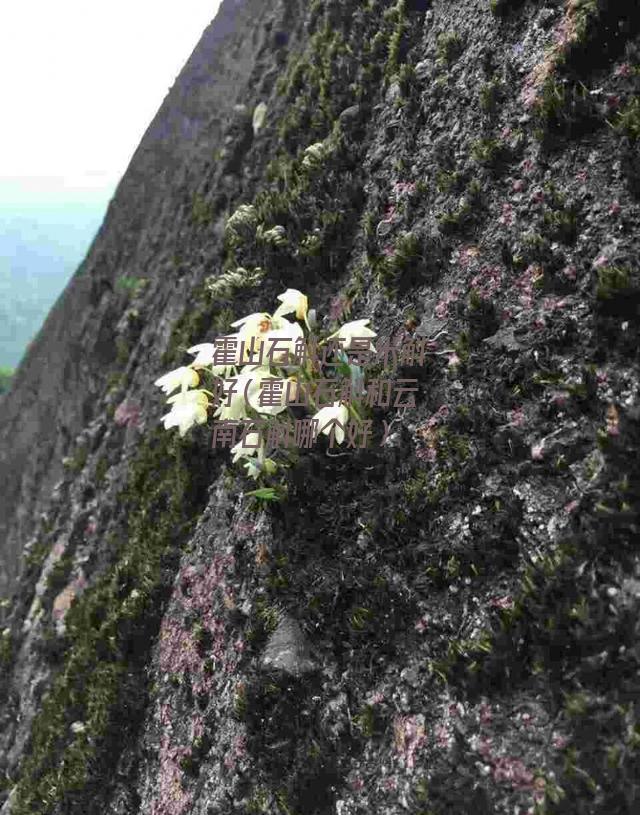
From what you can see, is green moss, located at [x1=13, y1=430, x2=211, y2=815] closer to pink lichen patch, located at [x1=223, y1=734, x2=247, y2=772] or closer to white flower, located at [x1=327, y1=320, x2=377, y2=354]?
pink lichen patch, located at [x1=223, y1=734, x2=247, y2=772]

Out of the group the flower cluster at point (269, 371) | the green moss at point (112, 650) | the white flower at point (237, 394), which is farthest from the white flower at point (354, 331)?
the green moss at point (112, 650)

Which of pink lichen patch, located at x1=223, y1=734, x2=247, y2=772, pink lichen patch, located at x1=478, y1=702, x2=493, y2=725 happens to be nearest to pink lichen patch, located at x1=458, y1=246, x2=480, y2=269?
pink lichen patch, located at x1=478, y1=702, x2=493, y2=725

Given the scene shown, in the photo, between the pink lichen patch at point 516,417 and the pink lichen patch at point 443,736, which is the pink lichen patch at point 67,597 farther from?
the pink lichen patch at point 516,417

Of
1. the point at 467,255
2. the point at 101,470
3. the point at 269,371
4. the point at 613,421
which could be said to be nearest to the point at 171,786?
Result: the point at 269,371

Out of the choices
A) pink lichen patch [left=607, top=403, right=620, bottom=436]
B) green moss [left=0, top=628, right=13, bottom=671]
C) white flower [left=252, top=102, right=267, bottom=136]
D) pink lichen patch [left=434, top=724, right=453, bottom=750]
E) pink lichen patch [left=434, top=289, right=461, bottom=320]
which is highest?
white flower [left=252, top=102, right=267, bottom=136]

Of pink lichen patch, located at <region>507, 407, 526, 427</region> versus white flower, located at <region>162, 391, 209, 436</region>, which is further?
white flower, located at <region>162, 391, 209, 436</region>

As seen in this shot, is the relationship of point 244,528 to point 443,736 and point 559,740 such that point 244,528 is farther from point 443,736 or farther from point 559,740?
point 559,740

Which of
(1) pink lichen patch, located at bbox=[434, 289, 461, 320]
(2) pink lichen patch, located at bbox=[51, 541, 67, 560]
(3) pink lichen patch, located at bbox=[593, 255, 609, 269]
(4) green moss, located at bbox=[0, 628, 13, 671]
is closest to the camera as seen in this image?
(3) pink lichen patch, located at bbox=[593, 255, 609, 269]
